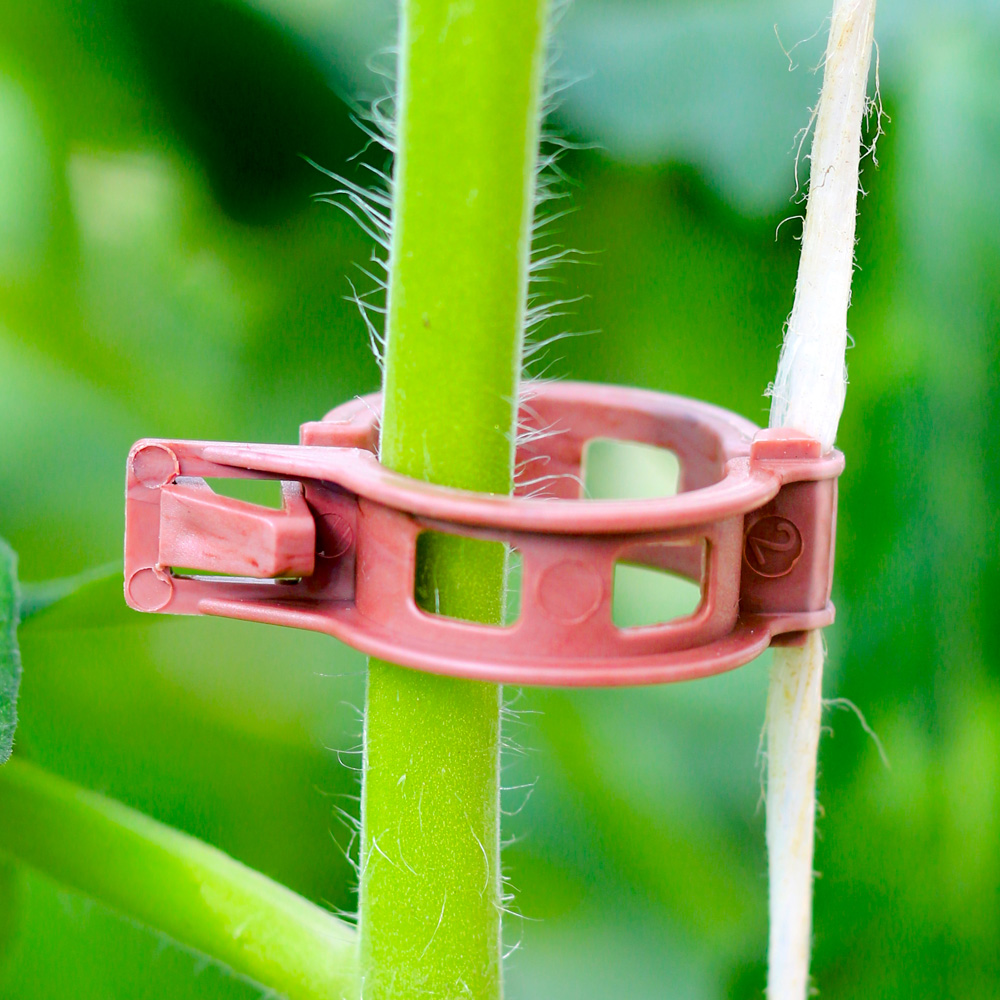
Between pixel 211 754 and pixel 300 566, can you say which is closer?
pixel 300 566

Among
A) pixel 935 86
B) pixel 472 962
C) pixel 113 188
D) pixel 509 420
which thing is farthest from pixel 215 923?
pixel 935 86

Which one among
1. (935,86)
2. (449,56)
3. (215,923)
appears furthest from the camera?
(935,86)

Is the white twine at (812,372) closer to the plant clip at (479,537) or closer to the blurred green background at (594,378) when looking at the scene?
the plant clip at (479,537)

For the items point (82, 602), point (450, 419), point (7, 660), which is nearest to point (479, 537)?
point (450, 419)

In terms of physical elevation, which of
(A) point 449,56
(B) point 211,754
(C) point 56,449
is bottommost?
(B) point 211,754

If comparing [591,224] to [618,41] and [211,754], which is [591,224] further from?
[211,754]

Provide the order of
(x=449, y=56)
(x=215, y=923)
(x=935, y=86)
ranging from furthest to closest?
1. (x=935, y=86)
2. (x=215, y=923)
3. (x=449, y=56)

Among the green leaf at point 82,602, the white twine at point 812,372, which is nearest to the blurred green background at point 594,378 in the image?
the green leaf at point 82,602
